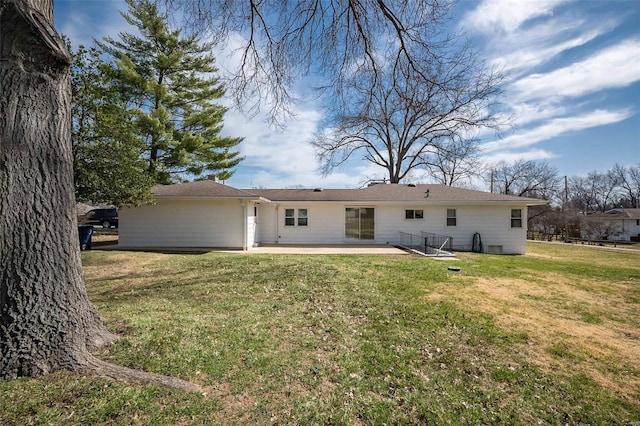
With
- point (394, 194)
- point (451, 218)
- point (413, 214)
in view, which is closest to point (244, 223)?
point (394, 194)

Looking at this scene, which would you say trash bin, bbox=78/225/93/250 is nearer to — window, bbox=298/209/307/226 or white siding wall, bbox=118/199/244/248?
white siding wall, bbox=118/199/244/248

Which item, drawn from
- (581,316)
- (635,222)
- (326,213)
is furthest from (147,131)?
(635,222)

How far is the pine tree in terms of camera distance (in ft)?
63.3

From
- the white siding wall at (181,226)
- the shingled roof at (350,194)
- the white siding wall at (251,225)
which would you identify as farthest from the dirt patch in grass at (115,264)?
the white siding wall at (251,225)

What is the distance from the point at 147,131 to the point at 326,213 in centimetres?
1309

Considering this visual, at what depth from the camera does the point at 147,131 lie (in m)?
19.5

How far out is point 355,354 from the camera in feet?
12.9

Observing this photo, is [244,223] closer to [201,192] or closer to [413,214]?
[201,192]

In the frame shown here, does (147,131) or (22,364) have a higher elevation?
(147,131)

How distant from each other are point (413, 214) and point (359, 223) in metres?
3.01

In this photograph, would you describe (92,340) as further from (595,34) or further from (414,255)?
(595,34)

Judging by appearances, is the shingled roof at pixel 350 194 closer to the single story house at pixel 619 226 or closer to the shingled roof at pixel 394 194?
the shingled roof at pixel 394 194

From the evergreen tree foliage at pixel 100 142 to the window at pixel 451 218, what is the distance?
14816mm

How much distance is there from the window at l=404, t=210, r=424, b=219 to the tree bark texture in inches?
603
